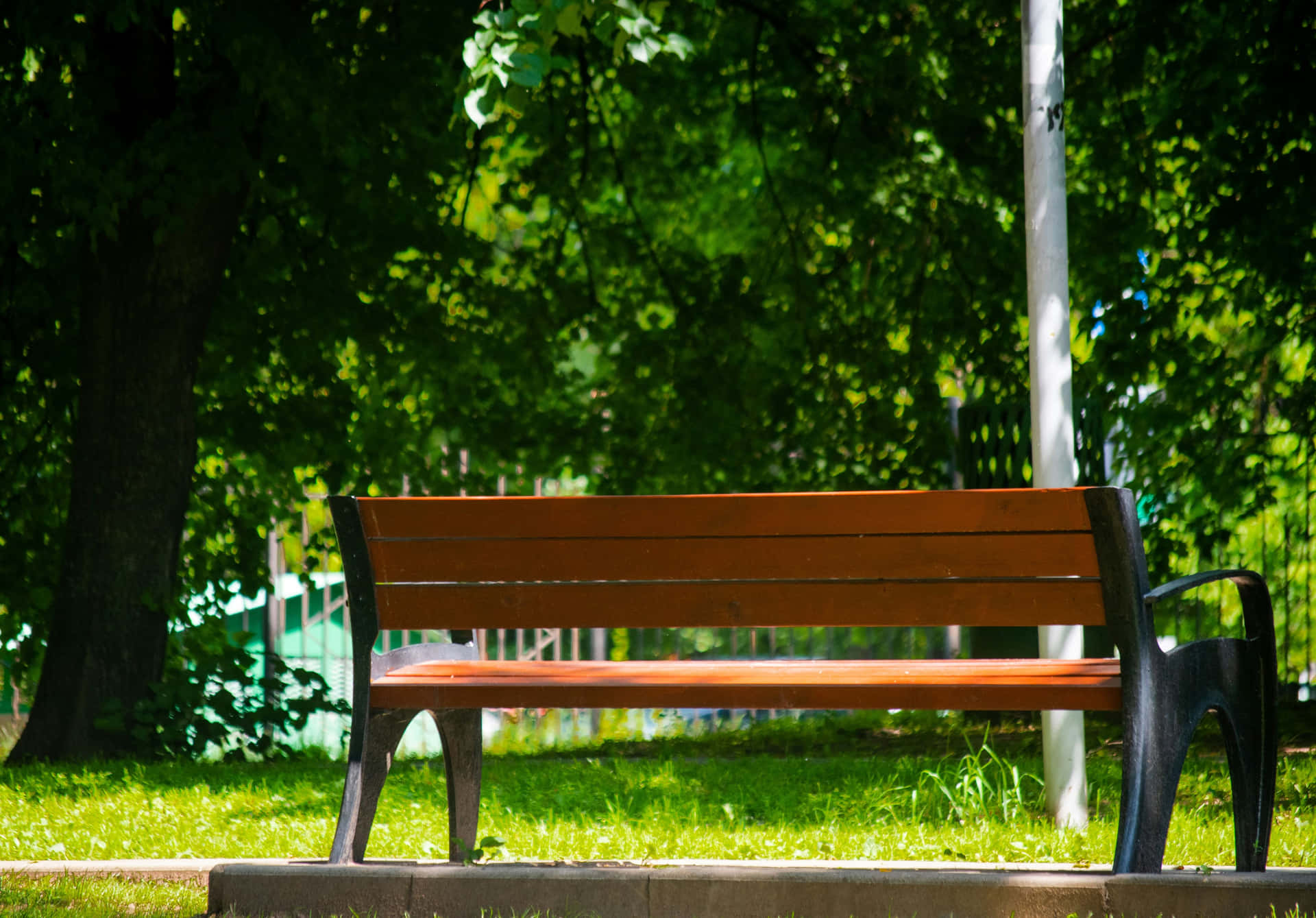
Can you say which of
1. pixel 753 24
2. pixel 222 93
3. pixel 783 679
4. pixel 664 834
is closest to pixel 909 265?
pixel 753 24

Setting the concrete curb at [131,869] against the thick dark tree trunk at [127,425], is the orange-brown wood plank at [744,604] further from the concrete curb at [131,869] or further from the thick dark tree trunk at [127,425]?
the thick dark tree trunk at [127,425]

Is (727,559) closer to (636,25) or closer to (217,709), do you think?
(636,25)

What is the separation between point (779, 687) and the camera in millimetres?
3174

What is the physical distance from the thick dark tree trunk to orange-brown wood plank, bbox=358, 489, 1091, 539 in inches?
170

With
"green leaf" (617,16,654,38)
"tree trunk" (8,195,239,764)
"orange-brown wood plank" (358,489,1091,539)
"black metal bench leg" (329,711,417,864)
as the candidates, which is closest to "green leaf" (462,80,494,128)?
"green leaf" (617,16,654,38)

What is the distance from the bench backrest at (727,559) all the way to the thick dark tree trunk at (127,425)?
4296 millimetres

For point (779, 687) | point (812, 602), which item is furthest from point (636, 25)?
point (779, 687)

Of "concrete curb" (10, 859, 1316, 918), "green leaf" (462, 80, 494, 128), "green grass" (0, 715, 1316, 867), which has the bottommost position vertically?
"green grass" (0, 715, 1316, 867)

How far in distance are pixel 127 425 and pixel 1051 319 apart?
4924 millimetres

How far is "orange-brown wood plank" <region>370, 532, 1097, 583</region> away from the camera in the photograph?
318 cm

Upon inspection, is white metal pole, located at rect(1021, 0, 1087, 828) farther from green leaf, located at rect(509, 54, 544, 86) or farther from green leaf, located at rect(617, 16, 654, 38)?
green leaf, located at rect(509, 54, 544, 86)

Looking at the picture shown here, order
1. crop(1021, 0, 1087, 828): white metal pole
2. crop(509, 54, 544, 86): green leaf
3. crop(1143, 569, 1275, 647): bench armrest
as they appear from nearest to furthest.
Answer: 1. crop(1143, 569, 1275, 647): bench armrest
2. crop(509, 54, 544, 86): green leaf
3. crop(1021, 0, 1087, 828): white metal pole

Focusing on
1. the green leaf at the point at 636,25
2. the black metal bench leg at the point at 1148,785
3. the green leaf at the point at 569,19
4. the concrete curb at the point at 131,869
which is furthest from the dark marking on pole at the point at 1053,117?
the concrete curb at the point at 131,869

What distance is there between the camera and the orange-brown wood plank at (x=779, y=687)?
307 centimetres
